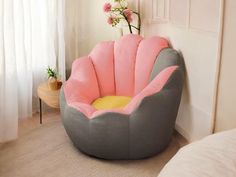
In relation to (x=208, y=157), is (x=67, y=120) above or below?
below

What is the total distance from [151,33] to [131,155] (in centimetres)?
139

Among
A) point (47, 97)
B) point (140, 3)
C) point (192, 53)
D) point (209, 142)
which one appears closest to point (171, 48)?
point (192, 53)

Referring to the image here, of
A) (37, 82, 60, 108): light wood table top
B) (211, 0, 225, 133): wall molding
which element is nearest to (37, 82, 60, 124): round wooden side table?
(37, 82, 60, 108): light wood table top

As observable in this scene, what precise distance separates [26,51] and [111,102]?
1.12 metres

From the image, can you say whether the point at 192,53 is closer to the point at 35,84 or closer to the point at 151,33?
the point at 151,33

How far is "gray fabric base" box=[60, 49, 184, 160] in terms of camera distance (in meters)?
2.16

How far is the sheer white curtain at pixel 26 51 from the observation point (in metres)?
2.46

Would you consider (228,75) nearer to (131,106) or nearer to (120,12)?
(131,106)

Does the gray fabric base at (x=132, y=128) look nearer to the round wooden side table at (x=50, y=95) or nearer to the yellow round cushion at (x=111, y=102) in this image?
the yellow round cushion at (x=111, y=102)

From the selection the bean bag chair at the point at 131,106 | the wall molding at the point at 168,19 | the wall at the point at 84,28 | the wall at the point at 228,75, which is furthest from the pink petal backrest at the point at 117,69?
the wall at the point at 228,75

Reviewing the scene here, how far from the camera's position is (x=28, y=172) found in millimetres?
2160

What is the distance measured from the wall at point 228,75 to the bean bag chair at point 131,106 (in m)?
0.39

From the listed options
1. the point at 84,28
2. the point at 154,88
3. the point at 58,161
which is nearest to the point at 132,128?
the point at 154,88

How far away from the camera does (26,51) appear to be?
3.04m
